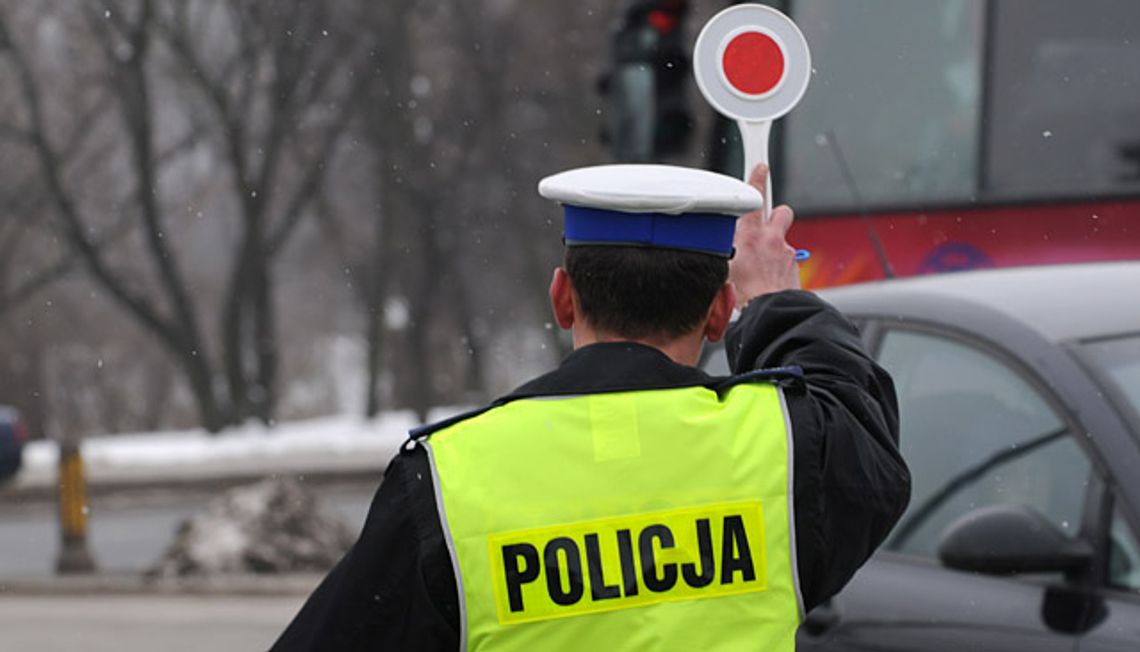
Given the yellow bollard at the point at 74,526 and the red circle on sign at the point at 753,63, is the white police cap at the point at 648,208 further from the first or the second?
the yellow bollard at the point at 74,526

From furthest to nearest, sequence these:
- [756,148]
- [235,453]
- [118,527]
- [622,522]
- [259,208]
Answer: [259,208] < [235,453] < [118,527] < [756,148] < [622,522]

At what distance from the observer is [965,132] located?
7906 millimetres

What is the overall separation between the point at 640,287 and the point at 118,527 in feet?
55.7

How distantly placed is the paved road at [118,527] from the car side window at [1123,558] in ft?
36.8

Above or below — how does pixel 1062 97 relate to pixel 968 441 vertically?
above

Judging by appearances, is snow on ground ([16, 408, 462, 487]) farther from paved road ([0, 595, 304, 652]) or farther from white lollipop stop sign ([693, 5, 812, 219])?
white lollipop stop sign ([693, 5, 812, 219])

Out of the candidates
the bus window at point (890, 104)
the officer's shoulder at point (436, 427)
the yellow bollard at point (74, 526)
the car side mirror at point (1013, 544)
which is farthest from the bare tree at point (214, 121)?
the officer's shoulder at point (436, 427)

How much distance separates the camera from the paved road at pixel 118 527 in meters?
16.0

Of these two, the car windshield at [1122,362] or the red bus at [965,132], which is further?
the red bus at [965,132]

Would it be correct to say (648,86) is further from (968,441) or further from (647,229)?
(647,229)

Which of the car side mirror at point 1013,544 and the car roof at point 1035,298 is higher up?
the car roof at point 1035,298

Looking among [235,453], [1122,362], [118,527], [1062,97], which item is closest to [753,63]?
[1122,362]

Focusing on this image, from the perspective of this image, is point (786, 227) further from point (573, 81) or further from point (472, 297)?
point (472, 297)

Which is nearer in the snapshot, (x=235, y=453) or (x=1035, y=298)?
(x=1035, y=298)
